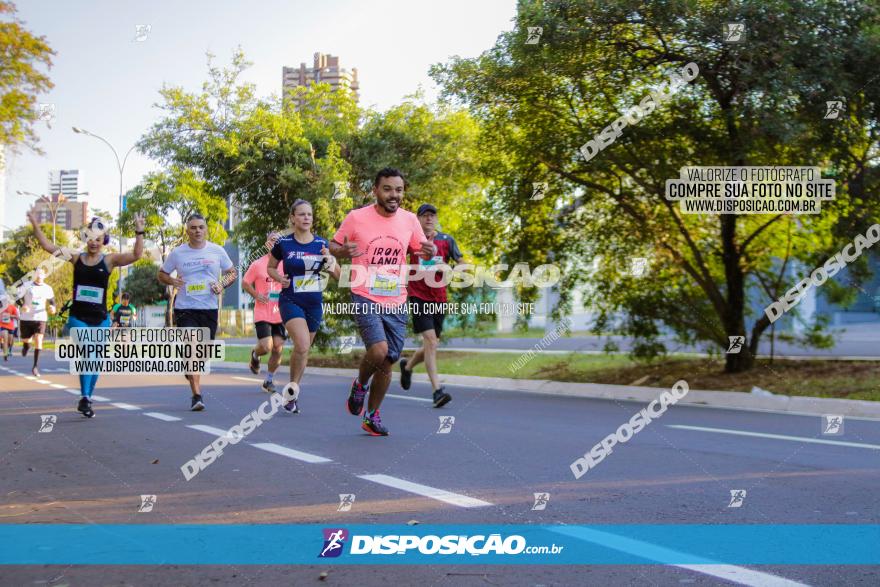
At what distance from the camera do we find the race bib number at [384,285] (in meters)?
7.70

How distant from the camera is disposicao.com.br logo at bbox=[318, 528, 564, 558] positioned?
4.08 metres

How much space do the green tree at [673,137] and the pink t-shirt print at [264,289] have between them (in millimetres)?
4040

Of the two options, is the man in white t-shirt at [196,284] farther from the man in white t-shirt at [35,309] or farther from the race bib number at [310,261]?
the man in white t-shirt at [35,309]

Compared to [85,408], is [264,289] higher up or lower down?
higher up

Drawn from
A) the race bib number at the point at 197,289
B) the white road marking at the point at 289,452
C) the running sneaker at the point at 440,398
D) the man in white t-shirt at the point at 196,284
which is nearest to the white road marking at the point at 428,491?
the white road marking at the point at 289,452

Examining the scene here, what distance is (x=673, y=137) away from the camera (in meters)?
13.4

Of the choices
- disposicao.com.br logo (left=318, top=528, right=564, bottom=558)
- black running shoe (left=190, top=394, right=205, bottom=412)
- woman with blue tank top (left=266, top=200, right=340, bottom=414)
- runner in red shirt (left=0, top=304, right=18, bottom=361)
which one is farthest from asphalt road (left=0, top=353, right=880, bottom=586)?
runner in red shirt (left=0, top=304, right=18, bottom=361)

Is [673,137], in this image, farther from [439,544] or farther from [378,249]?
[439,544]

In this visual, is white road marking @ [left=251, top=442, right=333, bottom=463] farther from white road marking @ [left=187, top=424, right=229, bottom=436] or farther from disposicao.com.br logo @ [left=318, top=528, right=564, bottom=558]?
disposicao.com.br logo @ [left=318, top=528, right=564, bottom=558]

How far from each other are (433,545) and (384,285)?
12.3ft

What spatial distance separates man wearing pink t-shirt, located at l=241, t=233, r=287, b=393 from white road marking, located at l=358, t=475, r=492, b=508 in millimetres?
6951

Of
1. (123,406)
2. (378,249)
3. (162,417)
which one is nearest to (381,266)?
(378,249)

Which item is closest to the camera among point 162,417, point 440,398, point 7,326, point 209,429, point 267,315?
point 209,429

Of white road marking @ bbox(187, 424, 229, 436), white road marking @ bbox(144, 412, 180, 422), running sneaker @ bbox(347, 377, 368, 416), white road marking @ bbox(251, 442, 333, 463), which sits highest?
running sneaker @ bbox(347, 377, 368, 416)
